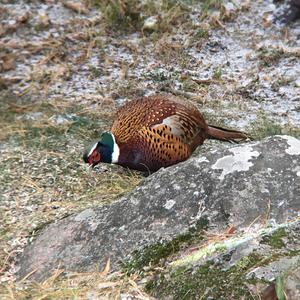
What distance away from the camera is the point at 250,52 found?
226 inches

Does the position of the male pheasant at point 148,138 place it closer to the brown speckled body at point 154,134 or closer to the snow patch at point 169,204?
the brown speckled body at point 154,134

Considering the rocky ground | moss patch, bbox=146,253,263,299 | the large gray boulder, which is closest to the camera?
moss patch, bbox=146,253,263,299

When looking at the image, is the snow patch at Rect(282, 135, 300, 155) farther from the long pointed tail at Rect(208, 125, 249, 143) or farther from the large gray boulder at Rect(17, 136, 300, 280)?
the long pointed tail at Rect(208, 125, 249, 143)

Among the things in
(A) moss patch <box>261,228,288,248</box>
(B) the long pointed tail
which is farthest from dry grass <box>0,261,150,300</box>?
(B) the long pointed tail

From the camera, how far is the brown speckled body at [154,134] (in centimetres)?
404

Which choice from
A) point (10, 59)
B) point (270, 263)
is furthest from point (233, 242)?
point (10, 59)

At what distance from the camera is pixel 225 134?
4.40 m

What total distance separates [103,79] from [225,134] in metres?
1.44

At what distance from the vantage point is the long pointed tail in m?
4.38

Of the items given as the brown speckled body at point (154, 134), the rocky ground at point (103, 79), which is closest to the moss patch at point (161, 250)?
the rocky ground at point (103, 79)

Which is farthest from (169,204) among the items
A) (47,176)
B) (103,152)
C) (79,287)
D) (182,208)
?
(47,176)

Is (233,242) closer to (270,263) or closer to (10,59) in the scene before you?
(270,263)

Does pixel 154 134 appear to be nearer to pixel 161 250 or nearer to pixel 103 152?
pixel 103 152

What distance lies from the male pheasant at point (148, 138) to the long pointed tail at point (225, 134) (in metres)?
0.21
